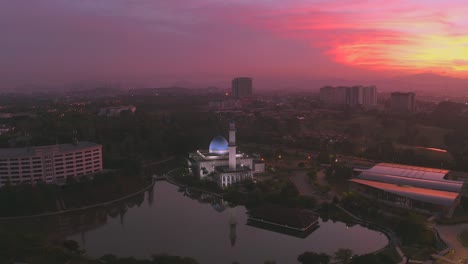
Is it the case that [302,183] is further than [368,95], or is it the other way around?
[368,95]

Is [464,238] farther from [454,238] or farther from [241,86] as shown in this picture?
[241,86]

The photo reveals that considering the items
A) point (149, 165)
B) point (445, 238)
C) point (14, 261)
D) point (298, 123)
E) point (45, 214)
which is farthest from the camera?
point (298, 123)

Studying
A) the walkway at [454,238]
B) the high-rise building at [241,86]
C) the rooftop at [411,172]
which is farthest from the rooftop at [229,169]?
the high-rise building at [241,86]

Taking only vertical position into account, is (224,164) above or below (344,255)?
above

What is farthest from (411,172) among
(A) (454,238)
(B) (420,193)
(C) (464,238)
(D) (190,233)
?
(D) (190,233)

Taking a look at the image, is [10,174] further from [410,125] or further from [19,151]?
[410,125]

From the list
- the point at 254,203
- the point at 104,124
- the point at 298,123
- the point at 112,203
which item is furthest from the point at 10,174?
the point at 298,123
